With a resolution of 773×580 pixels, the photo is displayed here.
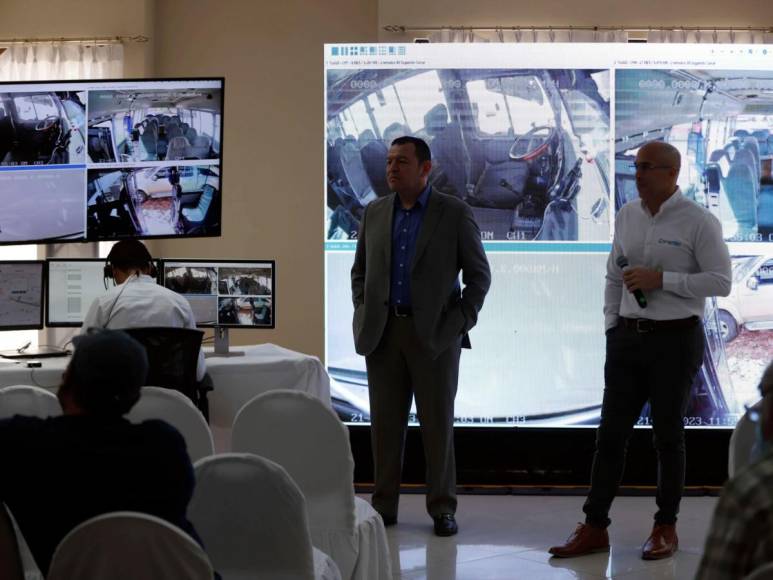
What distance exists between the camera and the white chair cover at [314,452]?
2.87 m

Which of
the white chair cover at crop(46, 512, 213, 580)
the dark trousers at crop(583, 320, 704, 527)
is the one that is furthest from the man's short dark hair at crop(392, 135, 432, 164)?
the white chair cover at crop(46, 512, 213, 580)

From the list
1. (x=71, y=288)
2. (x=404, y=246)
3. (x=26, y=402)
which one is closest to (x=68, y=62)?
(x=71, y=288)

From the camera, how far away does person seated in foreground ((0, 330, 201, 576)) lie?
1.83 meters

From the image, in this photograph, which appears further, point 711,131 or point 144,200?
point 711,131

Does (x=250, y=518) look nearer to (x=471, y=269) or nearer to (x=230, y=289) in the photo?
(x=471, y=269)

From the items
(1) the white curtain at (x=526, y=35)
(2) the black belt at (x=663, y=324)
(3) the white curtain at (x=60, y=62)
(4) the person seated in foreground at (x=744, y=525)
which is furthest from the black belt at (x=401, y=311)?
(3) the white curtain at (x=60, y=62)

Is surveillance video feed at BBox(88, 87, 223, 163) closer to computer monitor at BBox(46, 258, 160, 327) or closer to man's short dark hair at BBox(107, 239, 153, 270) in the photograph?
computer monitor at BBox(46, 258, 160, 327)

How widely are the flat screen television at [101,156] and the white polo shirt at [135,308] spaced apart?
761 millimetres

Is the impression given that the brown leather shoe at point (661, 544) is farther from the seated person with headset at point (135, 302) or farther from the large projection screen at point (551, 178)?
the seated person with headset at point (135, 302)

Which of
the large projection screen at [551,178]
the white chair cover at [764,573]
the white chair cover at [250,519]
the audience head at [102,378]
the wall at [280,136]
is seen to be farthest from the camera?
the wall at [280,136]

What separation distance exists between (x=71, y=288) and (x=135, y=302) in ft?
2.46

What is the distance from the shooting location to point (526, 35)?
6188 mm

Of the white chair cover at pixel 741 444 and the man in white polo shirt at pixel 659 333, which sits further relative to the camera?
the man in white polo shirt at pixel 659 333

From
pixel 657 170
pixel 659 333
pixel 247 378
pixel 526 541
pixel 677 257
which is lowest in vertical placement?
pixel 526 541
